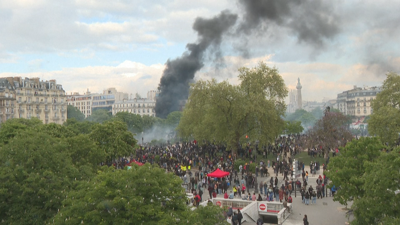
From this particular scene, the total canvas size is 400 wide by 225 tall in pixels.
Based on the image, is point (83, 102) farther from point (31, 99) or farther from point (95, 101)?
point (31, 99)

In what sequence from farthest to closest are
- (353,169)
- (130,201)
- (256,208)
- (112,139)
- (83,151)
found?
(112,139)
(83,151)
(256,208)
(353,169)
(130,201)

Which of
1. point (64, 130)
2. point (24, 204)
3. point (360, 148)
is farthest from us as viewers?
point (64, 130)

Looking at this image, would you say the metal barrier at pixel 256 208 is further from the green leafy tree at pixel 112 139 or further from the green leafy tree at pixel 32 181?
the green leafy tree at pixel 112 139

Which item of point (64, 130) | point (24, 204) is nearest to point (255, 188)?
point (24, 204)

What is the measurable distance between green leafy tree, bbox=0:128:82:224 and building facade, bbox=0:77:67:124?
6889cm

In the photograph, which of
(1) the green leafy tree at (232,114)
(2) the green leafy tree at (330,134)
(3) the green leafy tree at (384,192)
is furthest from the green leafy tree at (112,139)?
(3) the green leafy tree at (384,192)

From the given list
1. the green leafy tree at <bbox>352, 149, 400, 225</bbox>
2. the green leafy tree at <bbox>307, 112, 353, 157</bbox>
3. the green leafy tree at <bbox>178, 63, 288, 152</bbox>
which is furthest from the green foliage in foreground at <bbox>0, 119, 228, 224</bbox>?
the green leafy tree at <bbox>307, 112, 353, 157</bbox>

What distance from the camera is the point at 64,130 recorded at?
44812 millimetres

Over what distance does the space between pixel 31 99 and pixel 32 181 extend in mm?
79172

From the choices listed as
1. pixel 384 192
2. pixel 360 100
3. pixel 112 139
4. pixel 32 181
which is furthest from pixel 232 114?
pixel 360 100

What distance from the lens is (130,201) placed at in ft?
47.6

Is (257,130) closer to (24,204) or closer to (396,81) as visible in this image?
(396,81)

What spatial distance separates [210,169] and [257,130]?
452 inches

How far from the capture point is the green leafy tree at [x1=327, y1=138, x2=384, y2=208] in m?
21.7
